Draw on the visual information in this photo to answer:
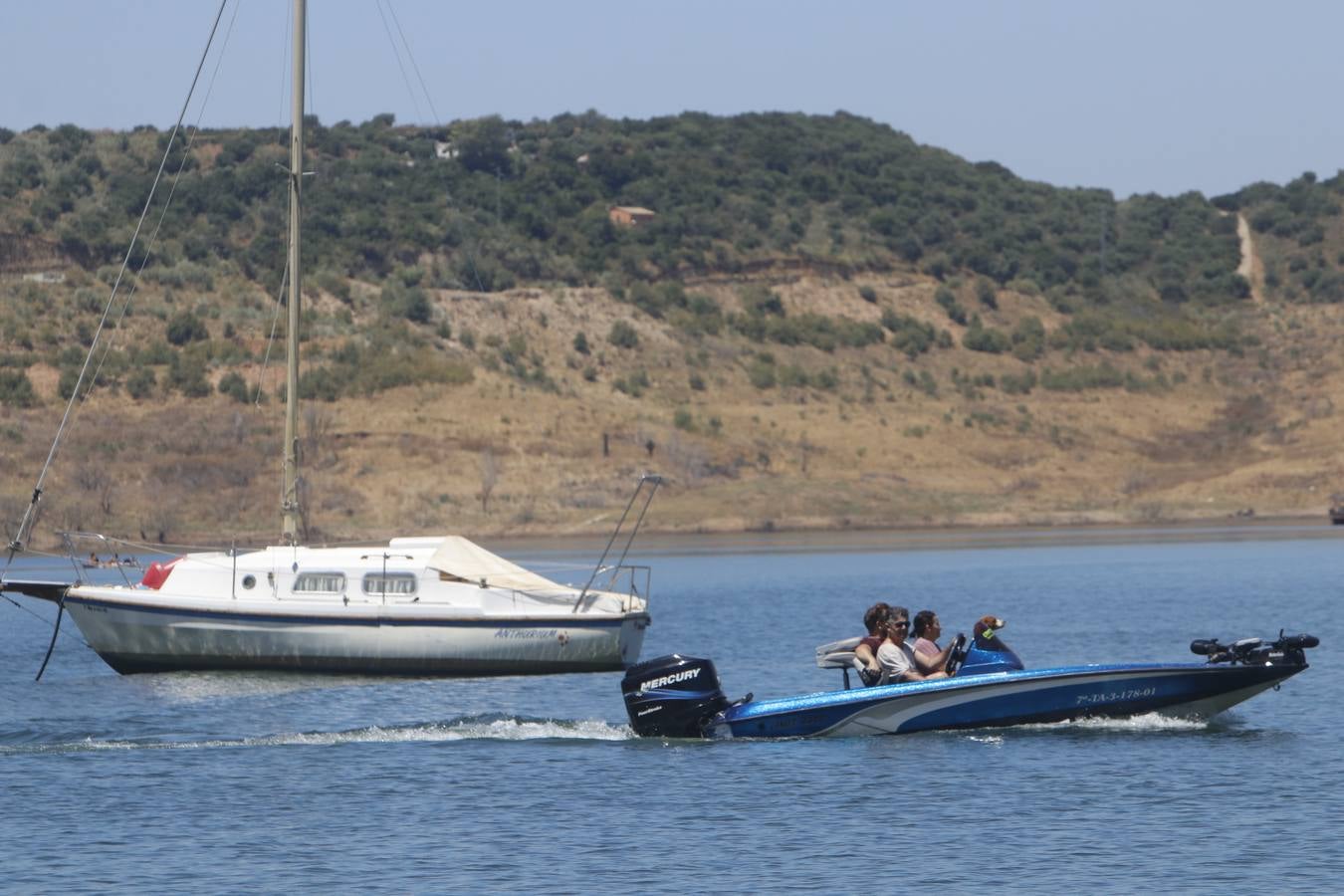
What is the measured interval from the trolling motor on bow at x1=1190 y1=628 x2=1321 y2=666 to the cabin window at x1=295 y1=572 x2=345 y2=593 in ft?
43.6

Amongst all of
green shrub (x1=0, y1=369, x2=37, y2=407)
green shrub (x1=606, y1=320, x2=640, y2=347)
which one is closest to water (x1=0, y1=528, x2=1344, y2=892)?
green shrub (x1=0, y1=369, x2=37, y2=407)

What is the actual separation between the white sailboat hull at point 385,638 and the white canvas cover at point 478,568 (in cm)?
72

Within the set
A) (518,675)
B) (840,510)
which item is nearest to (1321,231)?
(840,510)

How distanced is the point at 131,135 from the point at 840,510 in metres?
58.0

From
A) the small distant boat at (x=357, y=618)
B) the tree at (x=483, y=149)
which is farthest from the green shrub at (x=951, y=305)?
the small distant boat at (x=357, y=618)

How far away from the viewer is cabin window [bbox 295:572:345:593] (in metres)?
31.2

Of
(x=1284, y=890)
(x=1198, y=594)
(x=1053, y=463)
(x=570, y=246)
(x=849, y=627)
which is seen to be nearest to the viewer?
(x=1284, y=890)

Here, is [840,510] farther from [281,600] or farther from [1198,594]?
[281,600]

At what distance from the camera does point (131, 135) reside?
376 ft

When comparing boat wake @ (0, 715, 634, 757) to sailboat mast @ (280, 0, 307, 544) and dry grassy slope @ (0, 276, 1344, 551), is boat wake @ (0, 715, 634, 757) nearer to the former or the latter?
sailboat mast @ (280, 0, 307, 544)

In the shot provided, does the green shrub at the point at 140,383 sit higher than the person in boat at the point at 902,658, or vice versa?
the green shrub at the point at 140,383

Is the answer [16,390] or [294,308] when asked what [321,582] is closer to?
[294,308]

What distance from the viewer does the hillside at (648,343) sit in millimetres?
72500

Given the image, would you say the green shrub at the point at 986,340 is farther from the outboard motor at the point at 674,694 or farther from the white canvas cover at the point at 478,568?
the outboard motor at the point at 674,694
